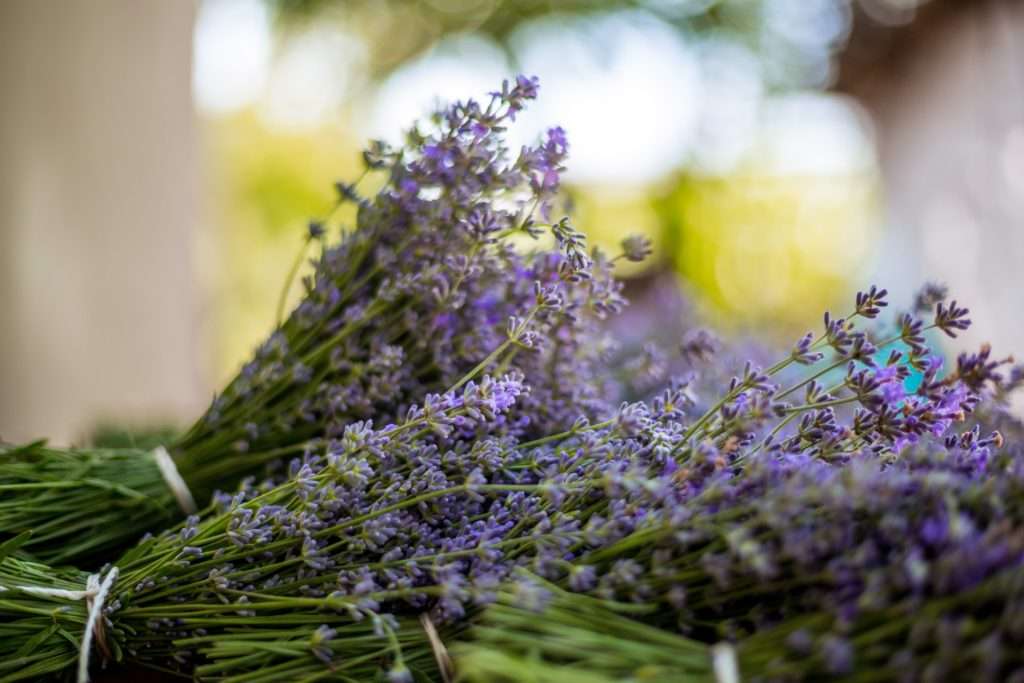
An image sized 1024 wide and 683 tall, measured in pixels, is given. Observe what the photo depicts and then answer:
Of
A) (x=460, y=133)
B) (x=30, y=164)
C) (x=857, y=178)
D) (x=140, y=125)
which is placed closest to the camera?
(x=460, y=133)

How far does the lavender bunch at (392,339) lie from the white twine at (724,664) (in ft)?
0.96

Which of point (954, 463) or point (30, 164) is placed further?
point (30, 164)

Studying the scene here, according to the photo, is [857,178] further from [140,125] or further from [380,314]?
[380,314]

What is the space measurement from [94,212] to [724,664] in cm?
→ 289

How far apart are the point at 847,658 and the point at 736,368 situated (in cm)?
57

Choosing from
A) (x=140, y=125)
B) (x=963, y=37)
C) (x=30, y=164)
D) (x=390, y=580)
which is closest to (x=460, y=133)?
(x=390, y=580)

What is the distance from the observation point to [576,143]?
75 centimetres

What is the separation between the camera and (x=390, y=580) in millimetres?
615

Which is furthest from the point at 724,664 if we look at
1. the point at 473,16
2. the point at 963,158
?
the point at 473,16

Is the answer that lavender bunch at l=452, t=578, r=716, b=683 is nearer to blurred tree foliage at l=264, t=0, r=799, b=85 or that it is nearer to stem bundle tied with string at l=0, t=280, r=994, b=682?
stem bundle tied with string at l=0, t=280, r=994, b=682

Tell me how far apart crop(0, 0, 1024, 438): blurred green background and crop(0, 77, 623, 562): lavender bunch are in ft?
0.28

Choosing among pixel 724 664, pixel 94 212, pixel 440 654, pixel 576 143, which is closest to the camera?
pixel 724 664

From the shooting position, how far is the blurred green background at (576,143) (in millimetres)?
2688

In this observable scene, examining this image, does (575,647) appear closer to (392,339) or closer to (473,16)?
(392,339)
